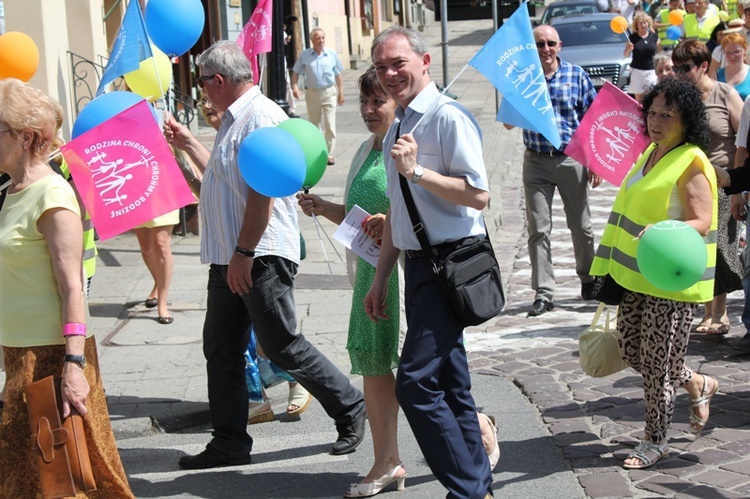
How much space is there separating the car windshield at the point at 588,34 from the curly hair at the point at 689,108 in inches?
685

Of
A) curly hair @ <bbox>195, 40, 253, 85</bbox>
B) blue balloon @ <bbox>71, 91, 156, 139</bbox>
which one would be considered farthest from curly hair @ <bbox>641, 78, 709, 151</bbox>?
blue balloon @ <bbox>71, 91, 156, 139</bbox>

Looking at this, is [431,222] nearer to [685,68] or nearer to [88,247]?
[88,247]

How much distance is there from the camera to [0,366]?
686 centimetres

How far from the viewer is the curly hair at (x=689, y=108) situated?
5207 millimetres

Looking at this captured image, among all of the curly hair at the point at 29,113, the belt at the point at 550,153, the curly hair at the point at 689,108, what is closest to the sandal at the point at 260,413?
the curly hair at the point at 29,113

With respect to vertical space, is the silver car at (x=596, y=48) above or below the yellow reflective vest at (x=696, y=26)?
below

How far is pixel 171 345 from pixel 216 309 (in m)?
2.47

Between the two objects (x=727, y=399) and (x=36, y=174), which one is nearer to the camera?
(x=36, y=174)

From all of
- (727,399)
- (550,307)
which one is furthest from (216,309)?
(550,307)

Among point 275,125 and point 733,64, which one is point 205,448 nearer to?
point 275,125

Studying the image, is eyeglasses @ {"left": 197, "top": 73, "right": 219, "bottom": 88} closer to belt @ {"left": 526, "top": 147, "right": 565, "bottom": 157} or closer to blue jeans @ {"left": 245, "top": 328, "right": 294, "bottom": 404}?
blue jeans @ {"left": 245, "top": 328, "right": 294, "bottom": 404}

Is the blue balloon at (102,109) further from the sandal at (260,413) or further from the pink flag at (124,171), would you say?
the sandal at (260,413)

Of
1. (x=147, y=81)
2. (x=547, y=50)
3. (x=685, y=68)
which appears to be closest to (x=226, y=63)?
(x=147, y=81)

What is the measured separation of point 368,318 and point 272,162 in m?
0.85
